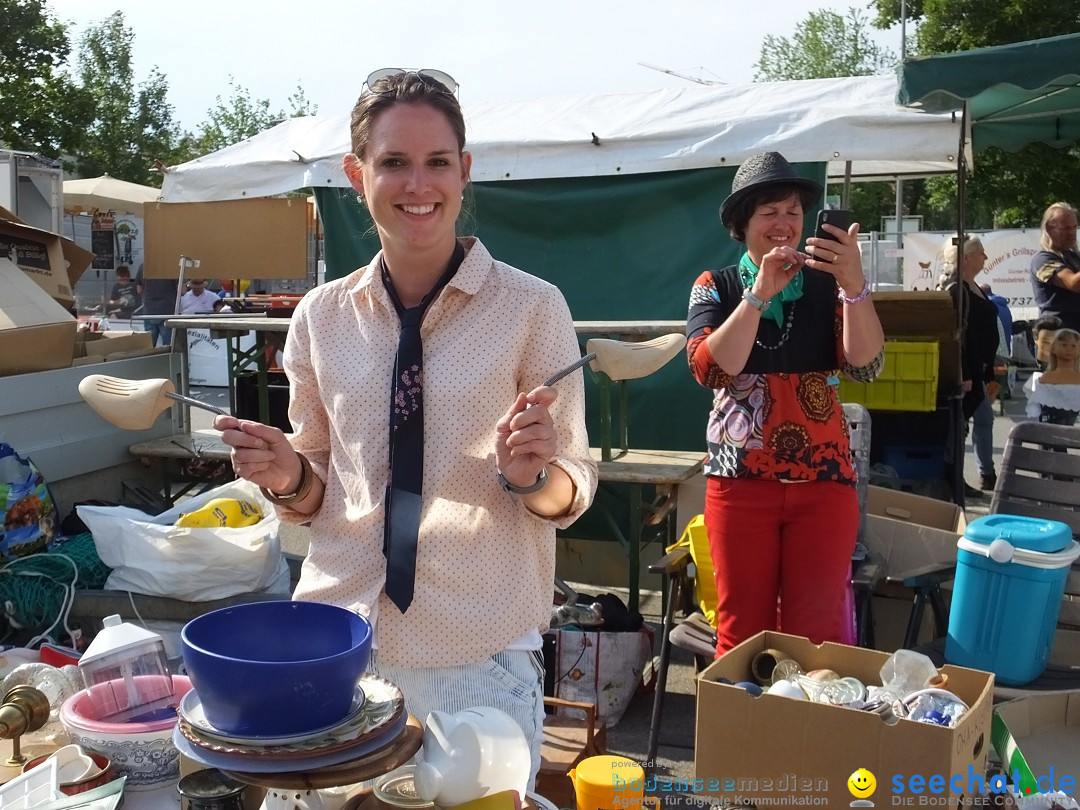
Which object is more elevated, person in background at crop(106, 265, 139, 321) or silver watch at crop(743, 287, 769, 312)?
silver watch at crop(743, 287, 769, 312)

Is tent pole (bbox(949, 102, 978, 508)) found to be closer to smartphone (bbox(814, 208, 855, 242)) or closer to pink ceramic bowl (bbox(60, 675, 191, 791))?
smartphone (bbox(814, 208, 855, 242))

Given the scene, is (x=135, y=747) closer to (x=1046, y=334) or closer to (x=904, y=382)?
(x=904, y=382)

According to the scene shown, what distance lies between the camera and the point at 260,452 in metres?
1.57

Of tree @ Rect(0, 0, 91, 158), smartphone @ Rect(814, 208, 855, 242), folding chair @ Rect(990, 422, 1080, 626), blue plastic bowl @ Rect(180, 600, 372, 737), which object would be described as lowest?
folding chair @ Rect(990, 422, 1080, 626)

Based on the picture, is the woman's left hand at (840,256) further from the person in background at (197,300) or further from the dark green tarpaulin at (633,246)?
the person in background at (197,300)

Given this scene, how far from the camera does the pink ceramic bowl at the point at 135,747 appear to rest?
1.83m

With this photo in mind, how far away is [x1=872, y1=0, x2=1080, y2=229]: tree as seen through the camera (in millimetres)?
18000

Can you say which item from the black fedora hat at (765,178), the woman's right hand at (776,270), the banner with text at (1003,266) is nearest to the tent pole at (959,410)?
the black fedora hat at (765,178)

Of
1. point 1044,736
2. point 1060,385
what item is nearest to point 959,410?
point 1060,385

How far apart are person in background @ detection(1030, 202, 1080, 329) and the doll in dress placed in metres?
0.31

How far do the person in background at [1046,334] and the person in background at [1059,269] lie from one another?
8 centimetres

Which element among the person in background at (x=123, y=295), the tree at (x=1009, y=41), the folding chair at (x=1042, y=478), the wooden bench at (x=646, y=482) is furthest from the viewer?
the tree at (x=1009, y=41)

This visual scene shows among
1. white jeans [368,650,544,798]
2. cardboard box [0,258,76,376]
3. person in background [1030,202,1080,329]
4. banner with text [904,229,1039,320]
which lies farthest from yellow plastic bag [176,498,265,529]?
banner with text [904,229,1039,320]

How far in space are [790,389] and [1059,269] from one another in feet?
14.7
